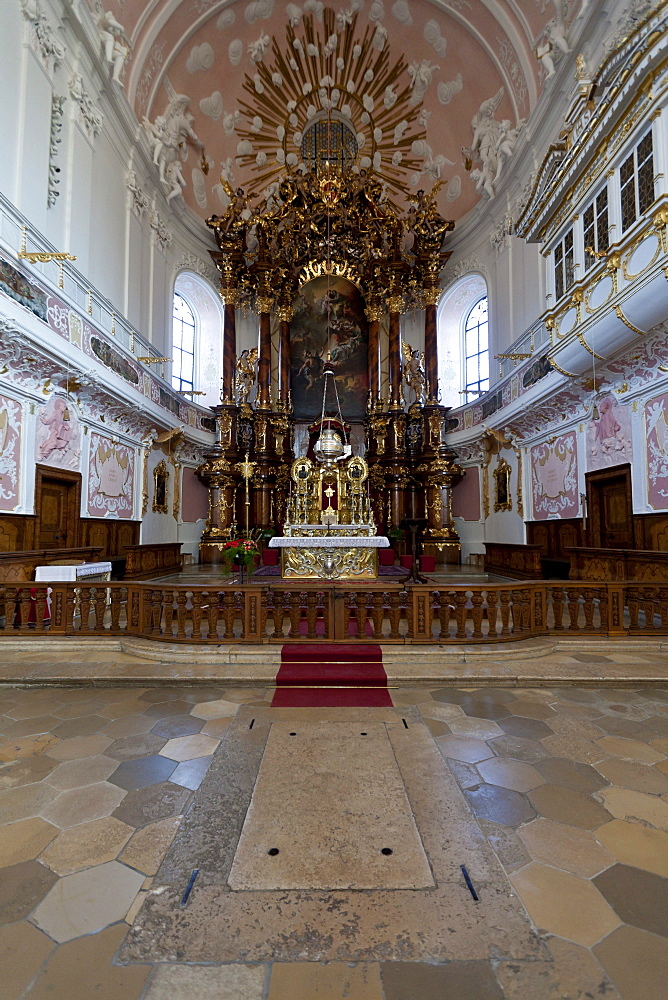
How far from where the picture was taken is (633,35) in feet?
19.6

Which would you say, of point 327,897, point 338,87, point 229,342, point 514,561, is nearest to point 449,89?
point 338,87

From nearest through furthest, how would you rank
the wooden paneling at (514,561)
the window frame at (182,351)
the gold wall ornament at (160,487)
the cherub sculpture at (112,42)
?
the cherub sculpture at (112,42), the wooden paneling at (514,561), the gold wall ornament at (160,487), the window frame at (182,351)

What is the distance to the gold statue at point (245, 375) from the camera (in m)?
15.7

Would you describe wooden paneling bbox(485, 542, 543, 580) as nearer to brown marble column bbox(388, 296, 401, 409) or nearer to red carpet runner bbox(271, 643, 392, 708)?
brown marble column bbox(388, 296, 401, 409)

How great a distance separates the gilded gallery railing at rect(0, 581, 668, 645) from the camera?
5363 millimetres

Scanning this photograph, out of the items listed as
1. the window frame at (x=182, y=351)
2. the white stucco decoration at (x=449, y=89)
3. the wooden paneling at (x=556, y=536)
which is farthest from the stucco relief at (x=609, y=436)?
the white stucco decoration at (x=449, y=89)

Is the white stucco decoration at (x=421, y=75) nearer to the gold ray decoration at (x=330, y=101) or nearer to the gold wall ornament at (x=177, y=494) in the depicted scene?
the gold ray decoration at (x=330, y=101)

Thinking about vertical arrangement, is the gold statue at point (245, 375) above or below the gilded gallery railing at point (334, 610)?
above

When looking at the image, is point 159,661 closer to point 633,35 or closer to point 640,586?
point 640,586

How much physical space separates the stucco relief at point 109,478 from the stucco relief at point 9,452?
215cm

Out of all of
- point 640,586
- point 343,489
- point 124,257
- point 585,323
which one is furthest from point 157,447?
point 640,586

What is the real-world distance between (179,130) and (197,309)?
4.88 meters

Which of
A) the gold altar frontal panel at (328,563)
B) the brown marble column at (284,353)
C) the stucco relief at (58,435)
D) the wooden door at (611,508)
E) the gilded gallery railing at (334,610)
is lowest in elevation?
the gilded gallery railing at (334,610)

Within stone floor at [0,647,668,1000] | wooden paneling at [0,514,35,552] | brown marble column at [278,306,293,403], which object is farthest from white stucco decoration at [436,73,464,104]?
stone floor at [0,647,668,1000]
